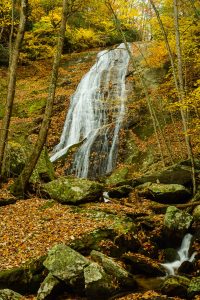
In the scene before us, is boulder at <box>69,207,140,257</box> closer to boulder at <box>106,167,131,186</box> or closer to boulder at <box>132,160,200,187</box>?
boulder at <box>132,160,200,187</box>

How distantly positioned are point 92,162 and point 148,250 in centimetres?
861

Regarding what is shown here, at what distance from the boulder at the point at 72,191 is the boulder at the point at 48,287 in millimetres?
3823

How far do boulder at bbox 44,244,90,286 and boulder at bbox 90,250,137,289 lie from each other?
438 millimetres

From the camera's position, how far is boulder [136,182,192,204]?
1159 cm

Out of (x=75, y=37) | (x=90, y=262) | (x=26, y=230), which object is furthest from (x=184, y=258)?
(x=75, y=37)

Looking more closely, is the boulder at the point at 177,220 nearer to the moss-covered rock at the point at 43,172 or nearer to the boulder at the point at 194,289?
the boulder at the point at 194,289

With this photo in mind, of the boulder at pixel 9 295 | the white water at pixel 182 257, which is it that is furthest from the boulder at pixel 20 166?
the boulder at pixel 9 295

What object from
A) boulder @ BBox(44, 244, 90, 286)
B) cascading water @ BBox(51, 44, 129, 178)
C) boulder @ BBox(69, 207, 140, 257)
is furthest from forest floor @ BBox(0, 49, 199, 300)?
cascading water @ BBox(51, 44, 129, 178)

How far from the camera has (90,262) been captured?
680cm

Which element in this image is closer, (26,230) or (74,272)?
(74,272)

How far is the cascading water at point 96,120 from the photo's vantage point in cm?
1714

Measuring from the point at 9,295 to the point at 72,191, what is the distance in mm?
4823

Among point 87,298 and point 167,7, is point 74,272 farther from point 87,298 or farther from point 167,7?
point 167,7

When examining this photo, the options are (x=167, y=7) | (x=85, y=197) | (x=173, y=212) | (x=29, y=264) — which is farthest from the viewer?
(x=167, y=7)
